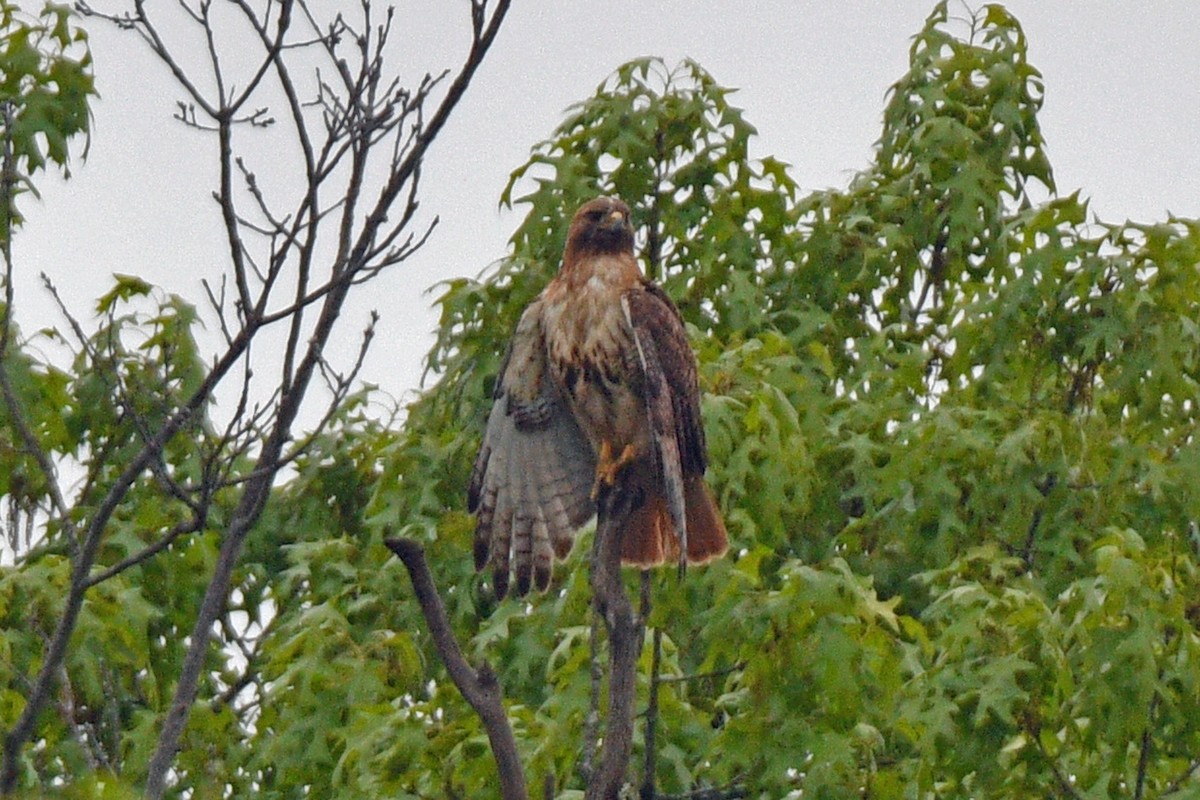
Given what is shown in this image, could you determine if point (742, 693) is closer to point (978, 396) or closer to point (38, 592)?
point (38, 592)

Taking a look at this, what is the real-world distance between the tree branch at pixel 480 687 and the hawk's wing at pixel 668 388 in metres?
Answer: 1.81

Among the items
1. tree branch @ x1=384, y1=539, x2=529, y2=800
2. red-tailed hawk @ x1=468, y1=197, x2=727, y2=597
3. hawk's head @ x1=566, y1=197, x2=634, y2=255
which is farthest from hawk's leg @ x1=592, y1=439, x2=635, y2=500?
tree branch @ x1=384, y1=539, x2=529, y2=800

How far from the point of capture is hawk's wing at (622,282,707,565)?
594cm

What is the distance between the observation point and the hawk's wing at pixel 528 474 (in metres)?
6.13

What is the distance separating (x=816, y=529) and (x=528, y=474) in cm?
263

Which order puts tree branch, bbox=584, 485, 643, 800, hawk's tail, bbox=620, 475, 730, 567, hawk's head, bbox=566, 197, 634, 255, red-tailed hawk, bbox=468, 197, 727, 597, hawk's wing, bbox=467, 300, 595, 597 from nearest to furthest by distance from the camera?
tree branch, bbox=584, 485, 643, 800 < hawk's tail, bbox=620, 475, 730, 567 < red-tailed hawk, bbox=468, 197, 727, 597 < hawk's wing, bbox=467, 300, 595, 597 < hawk's head, bbox=566, 197, 634, 255

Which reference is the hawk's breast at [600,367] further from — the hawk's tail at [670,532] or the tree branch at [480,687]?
the tree branch at [480,687]

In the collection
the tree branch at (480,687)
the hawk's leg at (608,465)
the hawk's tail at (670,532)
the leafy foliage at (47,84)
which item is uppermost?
the leafy foliage at (47,84)

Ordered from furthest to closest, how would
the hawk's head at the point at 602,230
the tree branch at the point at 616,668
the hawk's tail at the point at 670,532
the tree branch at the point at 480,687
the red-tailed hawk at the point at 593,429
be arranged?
the hawk's head at the point at 602,230, the red-tailed hawk at the point at 593,429, the hawk's tail at the point at 670,532, the tree branch at the point at 616,668, the tree branch at the point at 480,687

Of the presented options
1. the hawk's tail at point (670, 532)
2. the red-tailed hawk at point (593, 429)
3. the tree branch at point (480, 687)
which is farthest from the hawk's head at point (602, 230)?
the tree branch at point (480, 687)

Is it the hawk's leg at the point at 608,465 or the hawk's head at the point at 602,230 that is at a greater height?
the hawk's head at the point at 602,230

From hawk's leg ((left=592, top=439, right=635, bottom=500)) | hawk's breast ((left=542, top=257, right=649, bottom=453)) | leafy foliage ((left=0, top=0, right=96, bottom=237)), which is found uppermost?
leafy foliage ((left=0, top=0, right=96, bottom=237))

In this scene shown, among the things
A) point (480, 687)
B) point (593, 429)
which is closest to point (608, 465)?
point (593, 429)

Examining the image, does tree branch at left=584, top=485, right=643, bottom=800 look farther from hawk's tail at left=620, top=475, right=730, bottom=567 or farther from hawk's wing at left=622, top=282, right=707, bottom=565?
hawk's wing at left=622, top=282, right=707, bottom=565
